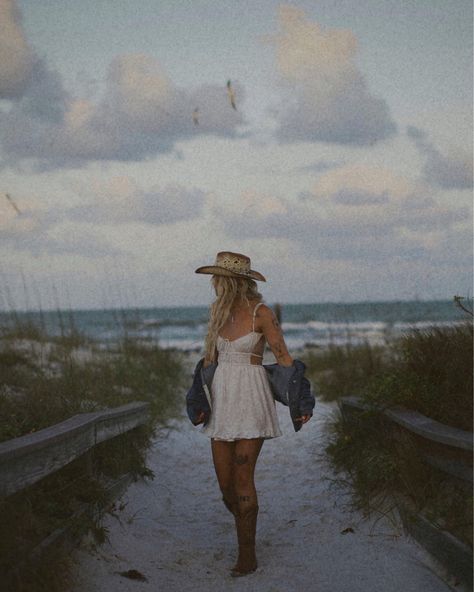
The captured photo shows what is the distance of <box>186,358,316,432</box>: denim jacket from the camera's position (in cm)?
417

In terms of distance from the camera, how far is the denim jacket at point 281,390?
4.17 m

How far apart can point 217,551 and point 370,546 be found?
3.78ft

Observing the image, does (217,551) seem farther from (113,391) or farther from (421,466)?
(113,391)

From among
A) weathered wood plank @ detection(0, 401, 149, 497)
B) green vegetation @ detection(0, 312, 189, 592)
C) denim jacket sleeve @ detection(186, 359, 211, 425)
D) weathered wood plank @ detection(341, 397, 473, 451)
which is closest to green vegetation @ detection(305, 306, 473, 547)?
weathered wood plank @ detection(341, 397, 473, 451)

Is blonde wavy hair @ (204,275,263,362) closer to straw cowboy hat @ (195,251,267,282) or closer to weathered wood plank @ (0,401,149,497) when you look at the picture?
straw cowboy hat @ (195,251,267,282)

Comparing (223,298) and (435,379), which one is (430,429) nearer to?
(435,379)

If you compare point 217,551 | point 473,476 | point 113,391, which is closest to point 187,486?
point 217,551

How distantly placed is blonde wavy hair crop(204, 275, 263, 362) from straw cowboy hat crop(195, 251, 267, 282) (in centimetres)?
5

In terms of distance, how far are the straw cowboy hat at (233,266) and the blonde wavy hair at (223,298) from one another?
0.15 ft

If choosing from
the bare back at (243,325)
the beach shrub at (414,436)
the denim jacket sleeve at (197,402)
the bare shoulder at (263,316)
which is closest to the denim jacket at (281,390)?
the denim jacket sleeve at (197,402)

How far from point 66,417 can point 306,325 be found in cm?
3554

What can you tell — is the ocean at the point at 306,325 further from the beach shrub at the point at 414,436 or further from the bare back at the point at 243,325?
the bare back at the point at 243,325

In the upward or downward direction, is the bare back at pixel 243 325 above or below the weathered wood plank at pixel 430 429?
above

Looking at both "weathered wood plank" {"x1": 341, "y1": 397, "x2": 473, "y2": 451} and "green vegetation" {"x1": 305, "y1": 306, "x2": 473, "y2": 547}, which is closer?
"weathered wood plank" {"x1": 341, "y1": 397, "x2": 473, "y2": 451}
